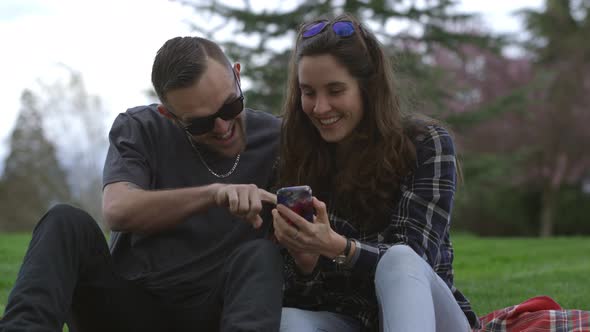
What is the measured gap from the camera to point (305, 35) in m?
2.88

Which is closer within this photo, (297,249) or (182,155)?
(297,249)

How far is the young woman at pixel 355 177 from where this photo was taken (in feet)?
8.68

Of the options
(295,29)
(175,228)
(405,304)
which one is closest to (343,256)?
(405,304)

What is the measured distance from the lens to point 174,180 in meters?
2.99

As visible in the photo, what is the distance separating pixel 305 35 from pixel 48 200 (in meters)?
17.2

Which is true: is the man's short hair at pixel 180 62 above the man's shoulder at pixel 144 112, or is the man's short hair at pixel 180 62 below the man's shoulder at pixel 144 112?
above

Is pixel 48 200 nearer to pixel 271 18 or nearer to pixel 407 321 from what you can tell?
pixel 271 18

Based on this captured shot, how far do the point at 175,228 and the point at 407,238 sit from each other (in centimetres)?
94

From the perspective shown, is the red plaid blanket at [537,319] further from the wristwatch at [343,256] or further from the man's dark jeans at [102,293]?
the man's dark jeans at [102,293]

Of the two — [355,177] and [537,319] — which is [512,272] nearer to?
[537,319]

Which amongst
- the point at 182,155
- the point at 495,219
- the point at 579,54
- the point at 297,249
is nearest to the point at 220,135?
the point at 182,155

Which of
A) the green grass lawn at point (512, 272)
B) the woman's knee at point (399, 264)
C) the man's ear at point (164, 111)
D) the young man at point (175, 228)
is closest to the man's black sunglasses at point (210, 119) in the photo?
the young man at point (175, 228)

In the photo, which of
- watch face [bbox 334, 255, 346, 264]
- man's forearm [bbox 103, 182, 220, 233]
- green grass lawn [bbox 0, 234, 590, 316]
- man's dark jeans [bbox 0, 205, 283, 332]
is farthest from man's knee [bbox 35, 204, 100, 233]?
green grass lawn [bbox 0, 234, 590, 316]

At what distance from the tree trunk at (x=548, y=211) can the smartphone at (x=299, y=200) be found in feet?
54.0
